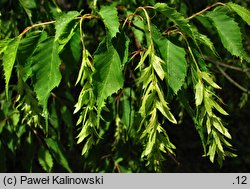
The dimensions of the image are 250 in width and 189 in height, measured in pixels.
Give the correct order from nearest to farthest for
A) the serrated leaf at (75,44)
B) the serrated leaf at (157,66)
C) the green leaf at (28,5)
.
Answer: the serrated leaf at (157,66), the serrated leaf at (75,44), the green leaf at (28,5)

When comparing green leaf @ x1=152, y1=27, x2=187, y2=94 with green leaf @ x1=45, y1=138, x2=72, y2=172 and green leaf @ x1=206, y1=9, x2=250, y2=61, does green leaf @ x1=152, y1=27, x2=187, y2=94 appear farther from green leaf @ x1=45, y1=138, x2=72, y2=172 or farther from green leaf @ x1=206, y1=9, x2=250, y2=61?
green leaf @ x1=45, y1=138, x2=72, y2=172

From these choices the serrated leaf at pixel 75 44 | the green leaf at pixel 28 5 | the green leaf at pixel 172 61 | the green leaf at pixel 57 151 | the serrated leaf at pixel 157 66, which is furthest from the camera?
the green leaf at pixel 57 151

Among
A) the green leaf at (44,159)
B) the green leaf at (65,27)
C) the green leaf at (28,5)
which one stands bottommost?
the green leaf at (44,159)

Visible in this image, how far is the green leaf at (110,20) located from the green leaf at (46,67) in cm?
17

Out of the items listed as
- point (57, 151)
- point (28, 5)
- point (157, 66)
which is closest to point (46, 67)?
point (157, 66)

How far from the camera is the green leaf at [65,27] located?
112 centimetres

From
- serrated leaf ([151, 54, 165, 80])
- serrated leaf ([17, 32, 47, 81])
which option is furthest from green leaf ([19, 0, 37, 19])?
serrated leaf ([151, 54, 165, 80])

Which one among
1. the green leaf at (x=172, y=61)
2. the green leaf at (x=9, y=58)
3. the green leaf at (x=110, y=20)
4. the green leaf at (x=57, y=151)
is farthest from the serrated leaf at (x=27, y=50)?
the green leaf at (x=57, y=151)

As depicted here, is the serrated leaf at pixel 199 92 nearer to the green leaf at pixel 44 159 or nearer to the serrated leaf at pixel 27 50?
the serrated leaf at pixel 27 50

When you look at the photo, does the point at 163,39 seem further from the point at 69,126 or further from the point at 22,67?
the point at 69,126

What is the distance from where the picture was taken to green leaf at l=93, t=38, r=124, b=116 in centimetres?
107

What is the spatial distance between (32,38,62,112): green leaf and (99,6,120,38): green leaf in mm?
169

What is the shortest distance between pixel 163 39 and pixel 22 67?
0.43m

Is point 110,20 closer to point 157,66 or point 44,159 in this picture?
point 157,66
